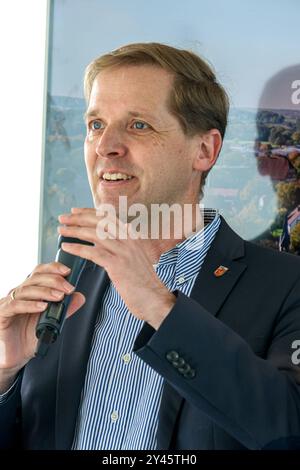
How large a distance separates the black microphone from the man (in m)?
0.03

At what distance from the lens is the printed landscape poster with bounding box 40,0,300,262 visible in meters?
2.89

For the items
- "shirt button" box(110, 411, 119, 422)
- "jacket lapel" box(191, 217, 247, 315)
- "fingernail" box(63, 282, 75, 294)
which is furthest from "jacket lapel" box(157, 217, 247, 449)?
"fingernail" box(63, 282, 75, 294)

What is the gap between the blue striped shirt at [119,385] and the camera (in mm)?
1352

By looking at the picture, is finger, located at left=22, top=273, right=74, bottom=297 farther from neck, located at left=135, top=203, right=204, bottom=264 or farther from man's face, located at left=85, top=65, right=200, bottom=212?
neck, located at left=135, top=203, right=204, bottom=264

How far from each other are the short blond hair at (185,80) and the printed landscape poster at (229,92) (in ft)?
3.71

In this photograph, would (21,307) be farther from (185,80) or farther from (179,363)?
(185,80)

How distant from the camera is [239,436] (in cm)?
113

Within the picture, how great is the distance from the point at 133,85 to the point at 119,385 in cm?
76

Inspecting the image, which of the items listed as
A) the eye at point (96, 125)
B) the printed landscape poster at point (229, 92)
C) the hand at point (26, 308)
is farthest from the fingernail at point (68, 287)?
the printed landscape poster at point (229, 92)

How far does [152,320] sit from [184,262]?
1.40ft

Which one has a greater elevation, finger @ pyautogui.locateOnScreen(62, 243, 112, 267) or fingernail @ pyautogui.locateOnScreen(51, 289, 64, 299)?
finger @ pyautogui.locateOnScreen(62, 243, 112, 267)

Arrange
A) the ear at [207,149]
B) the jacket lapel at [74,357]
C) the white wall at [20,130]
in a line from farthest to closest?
the white wall at [20,130], the ear at [207,149], the jacket lapel at [74,357]

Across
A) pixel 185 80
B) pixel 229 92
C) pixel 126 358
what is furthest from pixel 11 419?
pixel 229 92

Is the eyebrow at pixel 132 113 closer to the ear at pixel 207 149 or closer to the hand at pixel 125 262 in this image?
the ear at pixel 207 149
